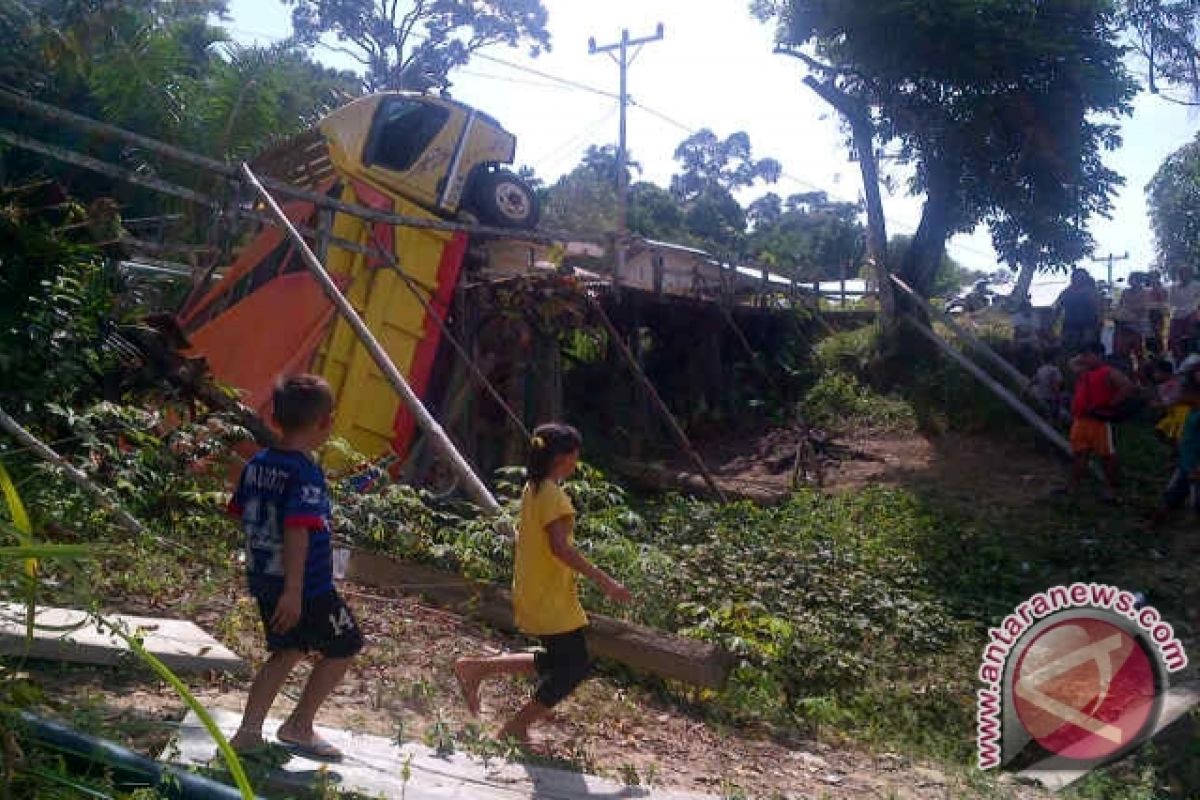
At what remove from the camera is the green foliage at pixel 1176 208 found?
81.7 feet

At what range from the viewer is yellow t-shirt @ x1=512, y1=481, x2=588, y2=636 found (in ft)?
12.9

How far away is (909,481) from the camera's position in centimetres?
1067

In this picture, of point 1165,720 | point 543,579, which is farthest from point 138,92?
point 1165,720

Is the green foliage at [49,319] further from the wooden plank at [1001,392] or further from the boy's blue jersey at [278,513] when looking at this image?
the wooden plank at [1001,392]

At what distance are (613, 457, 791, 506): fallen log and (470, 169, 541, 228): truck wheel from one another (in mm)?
2790

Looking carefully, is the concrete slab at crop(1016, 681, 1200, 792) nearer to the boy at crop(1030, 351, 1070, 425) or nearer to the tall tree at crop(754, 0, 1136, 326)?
the boy at crop(1030, 351, 1070, 425)

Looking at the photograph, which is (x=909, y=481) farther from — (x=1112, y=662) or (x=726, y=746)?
(x=726, y=746)

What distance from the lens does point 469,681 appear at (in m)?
4.21

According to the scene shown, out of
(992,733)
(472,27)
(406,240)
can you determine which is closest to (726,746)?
(992,733)

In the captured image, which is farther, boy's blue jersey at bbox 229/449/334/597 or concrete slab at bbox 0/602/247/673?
concrete slab at bbox 0/602/247/673

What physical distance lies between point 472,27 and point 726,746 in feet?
83.8

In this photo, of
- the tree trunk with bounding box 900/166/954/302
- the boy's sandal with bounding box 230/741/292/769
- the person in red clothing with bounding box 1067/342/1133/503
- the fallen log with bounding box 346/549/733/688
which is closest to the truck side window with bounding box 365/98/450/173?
the fallen log with bounding box 346/549/733/688

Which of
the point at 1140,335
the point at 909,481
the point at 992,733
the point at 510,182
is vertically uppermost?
the point at 510,182

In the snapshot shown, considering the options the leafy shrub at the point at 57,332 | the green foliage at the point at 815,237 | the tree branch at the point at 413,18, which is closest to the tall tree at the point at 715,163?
the green foliage at the point at 815,237
